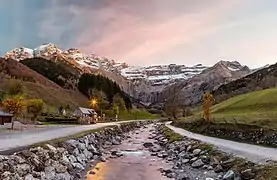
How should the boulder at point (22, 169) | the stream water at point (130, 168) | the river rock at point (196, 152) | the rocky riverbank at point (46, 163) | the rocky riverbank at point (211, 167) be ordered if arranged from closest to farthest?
1. the rocky riverbank at point (46, 163)
2. the boulder at point (22, 169)
3. the rocky riverbank at point (211, 167)
4. the stream water at point (130, 168)
5. the river rock at point (196, 152)

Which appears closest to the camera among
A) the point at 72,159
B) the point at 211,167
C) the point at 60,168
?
the point at 60,168

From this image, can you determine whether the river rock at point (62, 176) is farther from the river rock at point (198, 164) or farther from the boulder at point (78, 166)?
the river rock at point (198, 164)

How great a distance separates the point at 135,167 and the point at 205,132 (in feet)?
84.7

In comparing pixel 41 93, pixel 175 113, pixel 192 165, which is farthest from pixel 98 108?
pixel 192 165

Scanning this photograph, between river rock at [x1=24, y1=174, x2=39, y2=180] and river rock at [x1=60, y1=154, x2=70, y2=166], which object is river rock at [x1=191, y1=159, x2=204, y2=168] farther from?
river rock at [x1=24, y1=174, x2=39, y2=180]

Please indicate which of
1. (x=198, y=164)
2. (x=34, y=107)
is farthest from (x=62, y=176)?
(x=34, y=107)

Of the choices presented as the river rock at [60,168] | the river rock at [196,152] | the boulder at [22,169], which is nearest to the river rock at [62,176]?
the river rock at [60,168]

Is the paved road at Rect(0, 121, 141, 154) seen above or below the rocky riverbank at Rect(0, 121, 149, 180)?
above

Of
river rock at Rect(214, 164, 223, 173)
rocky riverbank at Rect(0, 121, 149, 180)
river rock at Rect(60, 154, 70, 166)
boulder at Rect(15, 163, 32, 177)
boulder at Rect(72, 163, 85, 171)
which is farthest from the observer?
boulder at Rect(72, 163, 85, 171)

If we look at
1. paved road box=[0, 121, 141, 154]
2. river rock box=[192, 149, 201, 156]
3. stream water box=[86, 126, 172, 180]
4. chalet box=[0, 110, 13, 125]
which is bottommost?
stream water box=[86, 126, 172, 180]

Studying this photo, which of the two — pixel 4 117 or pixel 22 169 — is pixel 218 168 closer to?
pixel 22 169

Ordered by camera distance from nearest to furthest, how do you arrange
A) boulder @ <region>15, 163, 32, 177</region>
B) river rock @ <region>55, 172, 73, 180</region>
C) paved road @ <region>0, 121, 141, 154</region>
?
boulder @ <region>15, 163, 32, 177</region>, river rock @ <region>55, 172, 73, 180</region>, paved road @ <region>0, 121, 141, 154</region>

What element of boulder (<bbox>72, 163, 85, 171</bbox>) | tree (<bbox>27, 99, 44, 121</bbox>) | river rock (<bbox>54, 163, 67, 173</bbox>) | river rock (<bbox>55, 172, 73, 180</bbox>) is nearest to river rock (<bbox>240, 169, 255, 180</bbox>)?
river rock (<bbox>55, 172, 73, 180</bbox>)

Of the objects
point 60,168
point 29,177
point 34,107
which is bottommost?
point 60,168
